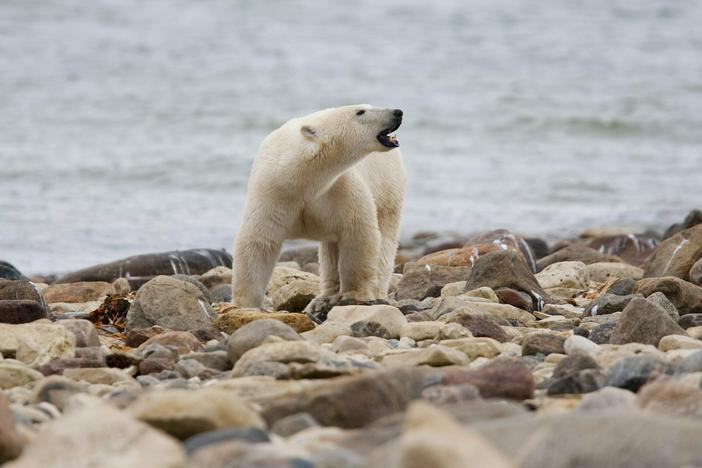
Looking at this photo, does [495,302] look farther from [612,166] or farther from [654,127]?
[654,127]

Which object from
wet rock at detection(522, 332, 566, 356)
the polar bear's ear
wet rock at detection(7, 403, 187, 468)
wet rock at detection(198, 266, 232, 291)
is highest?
the polar bear's ear

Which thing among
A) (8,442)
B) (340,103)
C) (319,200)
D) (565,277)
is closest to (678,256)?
(565,277)

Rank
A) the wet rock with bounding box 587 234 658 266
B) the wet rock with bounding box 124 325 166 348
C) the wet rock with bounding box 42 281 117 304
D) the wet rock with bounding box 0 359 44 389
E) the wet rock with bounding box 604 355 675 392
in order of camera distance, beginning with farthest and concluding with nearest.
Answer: the wet rock with bounding box 587 234 658 266, the wet rock with bounding box 42 281 117 304, the wet rock with bounding box 124 325 166 348, the wet rock with bounding box 0 359 44 389, the wet rock with bounding box 604 355 675 392

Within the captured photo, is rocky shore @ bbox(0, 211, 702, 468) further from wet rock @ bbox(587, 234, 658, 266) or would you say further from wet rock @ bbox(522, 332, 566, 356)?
wet rock @ bbox(587, 234, 658, 266)

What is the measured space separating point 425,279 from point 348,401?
517 centimetres

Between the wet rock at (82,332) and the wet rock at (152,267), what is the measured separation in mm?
4247

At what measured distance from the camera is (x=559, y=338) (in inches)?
257

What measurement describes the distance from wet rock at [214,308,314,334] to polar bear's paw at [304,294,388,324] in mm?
903

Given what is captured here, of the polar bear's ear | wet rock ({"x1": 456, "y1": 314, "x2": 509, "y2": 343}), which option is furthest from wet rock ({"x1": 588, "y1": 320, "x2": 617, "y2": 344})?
the polar bear's ear

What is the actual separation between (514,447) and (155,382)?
244 centimetres

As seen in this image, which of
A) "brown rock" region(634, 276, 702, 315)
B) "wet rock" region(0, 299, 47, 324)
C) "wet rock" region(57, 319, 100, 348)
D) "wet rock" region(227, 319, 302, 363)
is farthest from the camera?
"brown rock" region(634, 276, 702, 315)

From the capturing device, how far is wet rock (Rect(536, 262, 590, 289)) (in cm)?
966

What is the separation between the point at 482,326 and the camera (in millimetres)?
6980

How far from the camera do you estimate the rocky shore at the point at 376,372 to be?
12.3ft
